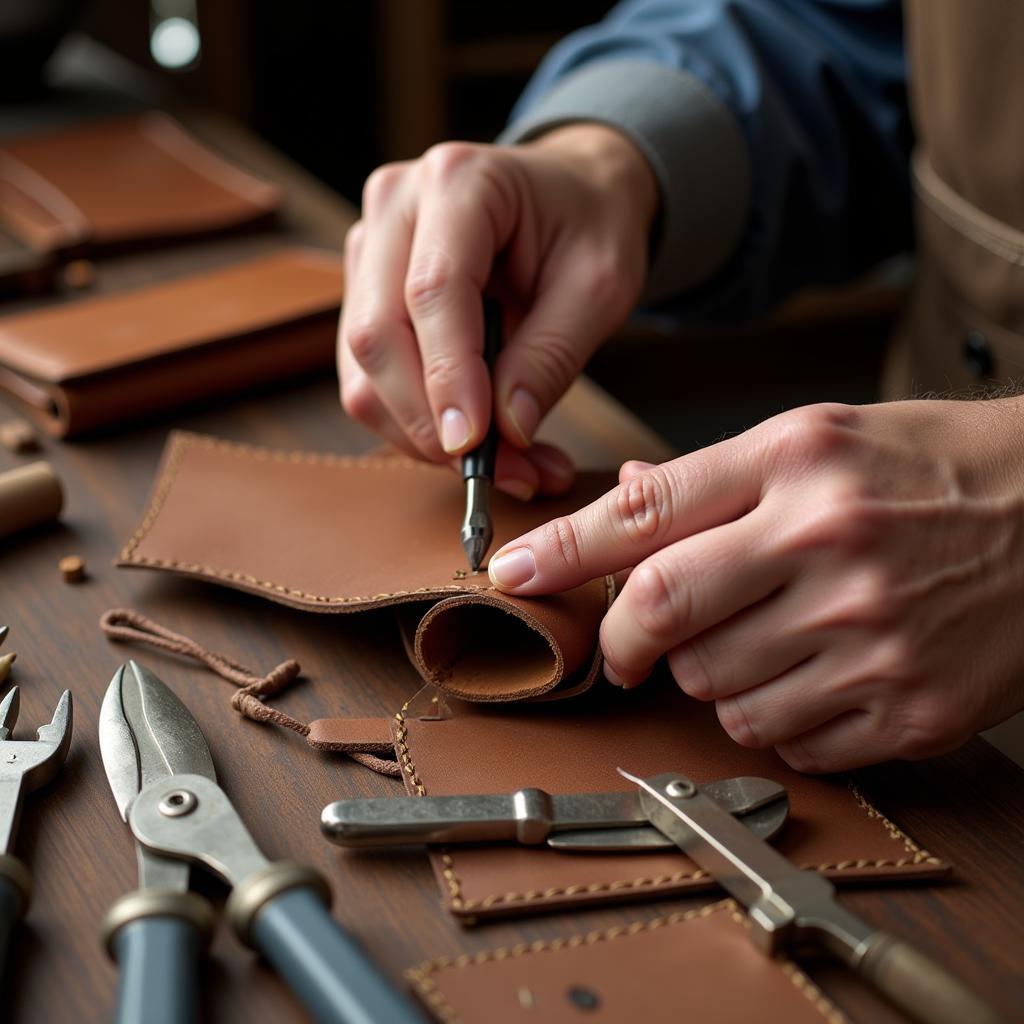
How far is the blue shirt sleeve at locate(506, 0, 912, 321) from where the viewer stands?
67.4 inches

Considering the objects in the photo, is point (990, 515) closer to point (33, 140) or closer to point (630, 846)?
point (630, 846)

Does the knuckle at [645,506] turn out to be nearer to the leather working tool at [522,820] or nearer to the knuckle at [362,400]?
the leather working tool at [522,820]

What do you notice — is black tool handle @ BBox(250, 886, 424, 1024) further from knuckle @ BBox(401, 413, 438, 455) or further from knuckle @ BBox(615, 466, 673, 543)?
knuckle @ BBox(401, 413, 438, 455)

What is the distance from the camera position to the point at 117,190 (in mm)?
2143

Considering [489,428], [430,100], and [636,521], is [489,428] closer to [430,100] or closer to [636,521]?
[636,521]

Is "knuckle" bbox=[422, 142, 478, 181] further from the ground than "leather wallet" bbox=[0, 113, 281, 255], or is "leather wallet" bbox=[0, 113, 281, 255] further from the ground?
"knuckle" bbox=[422, 142, 478, 181]

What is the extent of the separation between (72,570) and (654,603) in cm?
62

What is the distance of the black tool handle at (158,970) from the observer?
0.67m

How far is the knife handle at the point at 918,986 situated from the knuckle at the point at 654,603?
266 mm

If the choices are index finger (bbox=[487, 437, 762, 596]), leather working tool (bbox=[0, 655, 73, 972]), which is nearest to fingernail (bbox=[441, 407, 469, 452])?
index finger (bbox=[487, 437, 762, 596])

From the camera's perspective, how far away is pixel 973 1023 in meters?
0.68

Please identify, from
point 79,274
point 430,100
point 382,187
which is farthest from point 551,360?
point 430,100

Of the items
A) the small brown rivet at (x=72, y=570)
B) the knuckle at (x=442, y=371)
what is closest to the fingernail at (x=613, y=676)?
the knuckle at (x=442, y=371)

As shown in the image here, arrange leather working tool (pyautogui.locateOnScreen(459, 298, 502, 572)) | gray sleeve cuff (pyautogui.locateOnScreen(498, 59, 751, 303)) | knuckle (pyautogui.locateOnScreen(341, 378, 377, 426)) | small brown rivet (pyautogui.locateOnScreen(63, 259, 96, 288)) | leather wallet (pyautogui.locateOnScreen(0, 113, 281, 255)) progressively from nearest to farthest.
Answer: leather working tool (pyautogui.locateOnScreen(459, 298, 502, 572)), knuckle (pyautogui.locateOnScreen(341, 378, 377, 426)), gray sleeve cuff (pyautogui.locateOnScreen(498, 59, 751, 303)), small brown rivet (pyautogui.locateOnScreen(63, 259, 96, 288)), leather wallet (pyautogui.locateOnScreen(0, 113, 281, 255))
